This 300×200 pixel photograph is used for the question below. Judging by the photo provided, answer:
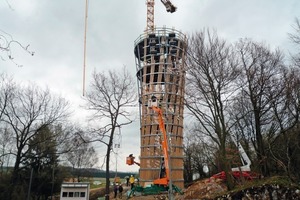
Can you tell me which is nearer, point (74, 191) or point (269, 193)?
point (269, 193)

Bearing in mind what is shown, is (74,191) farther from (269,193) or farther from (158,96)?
(269,193)

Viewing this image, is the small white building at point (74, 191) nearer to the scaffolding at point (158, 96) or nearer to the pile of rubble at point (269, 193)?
the scaffolding at point (158, 96)

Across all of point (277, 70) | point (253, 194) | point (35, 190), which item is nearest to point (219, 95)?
point (277, 70)

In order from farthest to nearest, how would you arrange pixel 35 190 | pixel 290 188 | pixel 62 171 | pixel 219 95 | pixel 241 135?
pixel 62 171, pixel 35 190, pixel 241 135, pixel 219 95, pixel 290 188

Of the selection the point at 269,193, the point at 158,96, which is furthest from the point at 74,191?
the point at 269,193

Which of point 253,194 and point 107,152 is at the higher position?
point 107,152

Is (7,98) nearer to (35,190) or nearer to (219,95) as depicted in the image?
(35,190)

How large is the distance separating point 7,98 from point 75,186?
879cm

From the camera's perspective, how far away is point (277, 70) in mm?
16500

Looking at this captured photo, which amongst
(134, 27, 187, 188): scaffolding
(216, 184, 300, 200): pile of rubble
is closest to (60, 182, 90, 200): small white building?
(134, 27, 187, 188): scaffolding

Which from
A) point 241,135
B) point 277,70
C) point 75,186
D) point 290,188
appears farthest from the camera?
point 241,135

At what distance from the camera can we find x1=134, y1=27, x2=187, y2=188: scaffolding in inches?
941

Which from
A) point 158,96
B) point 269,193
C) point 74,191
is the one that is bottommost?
point 74,191

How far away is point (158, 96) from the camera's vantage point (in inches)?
993
